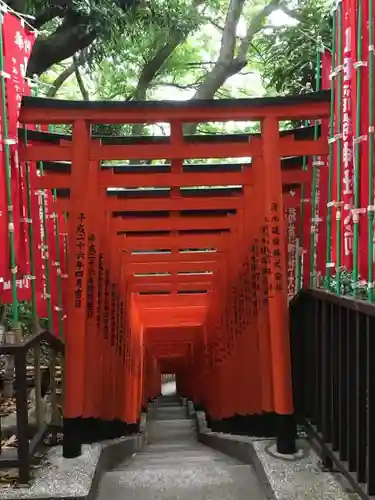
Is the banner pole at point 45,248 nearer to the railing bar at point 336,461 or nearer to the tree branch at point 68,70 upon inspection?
the railing bar at point 336,461

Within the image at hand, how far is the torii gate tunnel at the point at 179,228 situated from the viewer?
475 cm

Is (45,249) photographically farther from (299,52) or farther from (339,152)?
(299,52)

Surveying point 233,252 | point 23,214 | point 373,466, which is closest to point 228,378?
point 233,252

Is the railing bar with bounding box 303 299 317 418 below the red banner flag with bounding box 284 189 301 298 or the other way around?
below

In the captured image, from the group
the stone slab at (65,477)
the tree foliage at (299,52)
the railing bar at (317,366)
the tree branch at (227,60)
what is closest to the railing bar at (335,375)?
the railing bar at (317,366)

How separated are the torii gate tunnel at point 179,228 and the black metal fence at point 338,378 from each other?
9.7 inches

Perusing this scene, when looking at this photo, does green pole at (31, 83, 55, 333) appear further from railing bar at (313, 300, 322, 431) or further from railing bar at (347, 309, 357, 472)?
railing bar at (347, 309, 357, 472)

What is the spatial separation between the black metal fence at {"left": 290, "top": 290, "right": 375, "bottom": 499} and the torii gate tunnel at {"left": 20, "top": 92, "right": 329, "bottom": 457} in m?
0.25

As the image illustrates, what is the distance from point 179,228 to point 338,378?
402 centimetres

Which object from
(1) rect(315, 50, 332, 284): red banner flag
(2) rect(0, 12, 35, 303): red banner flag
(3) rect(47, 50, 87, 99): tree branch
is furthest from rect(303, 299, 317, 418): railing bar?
(3) rect(47, 50, 87, 99): tree branch

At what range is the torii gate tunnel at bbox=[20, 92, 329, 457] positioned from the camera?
475 centimetres

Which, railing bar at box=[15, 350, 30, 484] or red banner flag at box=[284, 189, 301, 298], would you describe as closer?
railing bar at box=[15, 350, 30, 484]

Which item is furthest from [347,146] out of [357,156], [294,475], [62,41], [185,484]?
[62,41]

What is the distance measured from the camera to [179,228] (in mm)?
7473
